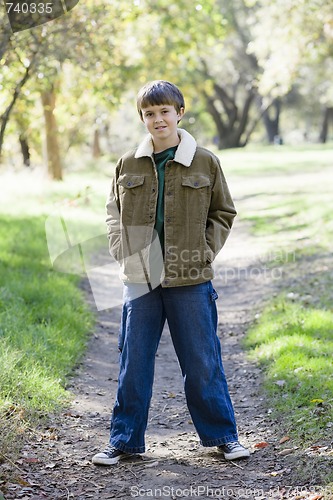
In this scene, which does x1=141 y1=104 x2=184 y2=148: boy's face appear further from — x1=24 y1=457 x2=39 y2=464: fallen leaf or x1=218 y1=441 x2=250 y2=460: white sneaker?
x1=24 y1=457 x2=39 y2=464: fallen leaf

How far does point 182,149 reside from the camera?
4.21m

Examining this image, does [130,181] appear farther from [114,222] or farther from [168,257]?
[168,257]

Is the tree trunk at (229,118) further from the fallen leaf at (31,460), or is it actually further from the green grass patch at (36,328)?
the fallen leaf at (31,460)

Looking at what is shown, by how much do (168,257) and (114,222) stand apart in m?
0.40

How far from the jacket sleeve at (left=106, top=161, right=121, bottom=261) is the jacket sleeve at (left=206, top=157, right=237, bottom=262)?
51 cm

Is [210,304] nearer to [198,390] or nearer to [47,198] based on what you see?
[198,390]

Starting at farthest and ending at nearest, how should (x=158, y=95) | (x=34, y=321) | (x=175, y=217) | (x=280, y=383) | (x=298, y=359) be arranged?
1. (x=34, y=321)
2. (x=298, y=359)
3. (x=280, y=383)
4. (x=175, y=217)
5. (x=158, y=95)

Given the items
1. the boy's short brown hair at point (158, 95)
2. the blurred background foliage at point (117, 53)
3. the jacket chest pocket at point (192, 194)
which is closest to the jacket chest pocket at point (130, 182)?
the jacket chest pocket at point (192, 194)

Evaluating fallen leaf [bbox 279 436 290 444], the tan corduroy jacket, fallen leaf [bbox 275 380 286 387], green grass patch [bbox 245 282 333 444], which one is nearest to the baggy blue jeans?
the tan corduroy jacket

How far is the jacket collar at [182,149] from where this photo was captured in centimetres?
418

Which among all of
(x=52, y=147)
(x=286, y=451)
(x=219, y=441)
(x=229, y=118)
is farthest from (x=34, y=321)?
(x=229, y=118)

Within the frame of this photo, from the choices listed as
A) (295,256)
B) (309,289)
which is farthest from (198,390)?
(295,256)

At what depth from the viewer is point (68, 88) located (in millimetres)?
18797

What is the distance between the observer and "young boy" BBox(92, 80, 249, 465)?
420 centimetres
